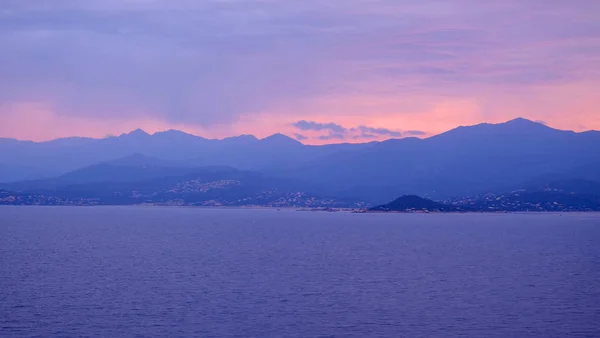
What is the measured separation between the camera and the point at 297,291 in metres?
65.8

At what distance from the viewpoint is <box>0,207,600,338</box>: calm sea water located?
1967 inches

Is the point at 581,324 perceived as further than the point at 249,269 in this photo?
No

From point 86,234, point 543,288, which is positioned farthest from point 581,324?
point 86,234

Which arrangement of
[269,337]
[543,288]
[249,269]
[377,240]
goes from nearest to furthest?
[269,337], [543,288], [249,269], [377,240]

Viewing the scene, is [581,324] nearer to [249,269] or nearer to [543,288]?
[543,288]

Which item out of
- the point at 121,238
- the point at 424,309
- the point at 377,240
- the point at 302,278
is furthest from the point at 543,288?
the point at 121,238

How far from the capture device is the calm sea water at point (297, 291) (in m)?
50.0

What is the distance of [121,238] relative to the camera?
141000mm

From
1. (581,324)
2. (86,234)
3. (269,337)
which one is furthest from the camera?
(86,234)

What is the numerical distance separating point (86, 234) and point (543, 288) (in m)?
108

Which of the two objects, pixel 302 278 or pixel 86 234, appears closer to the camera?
pixel 302 278

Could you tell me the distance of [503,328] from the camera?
164 ft

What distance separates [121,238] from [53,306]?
85.8 m

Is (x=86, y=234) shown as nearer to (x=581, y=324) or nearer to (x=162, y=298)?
(x=162, y=298)
